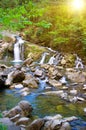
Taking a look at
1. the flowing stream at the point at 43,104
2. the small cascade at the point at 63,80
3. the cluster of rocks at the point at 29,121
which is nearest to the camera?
the cluster of rocks at the point at 29,121

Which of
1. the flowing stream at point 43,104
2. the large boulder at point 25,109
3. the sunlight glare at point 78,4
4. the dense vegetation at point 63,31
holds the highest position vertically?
the sunlight glare at point 78,4

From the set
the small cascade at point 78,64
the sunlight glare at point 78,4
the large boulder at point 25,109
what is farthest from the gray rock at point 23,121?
the sunlight glare at point 78,4

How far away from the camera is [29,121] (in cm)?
720

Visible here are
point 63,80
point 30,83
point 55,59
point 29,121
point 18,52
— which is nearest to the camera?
point 29,121

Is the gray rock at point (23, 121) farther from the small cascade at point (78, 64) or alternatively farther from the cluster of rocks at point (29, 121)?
the small cascade at point (78, 64)

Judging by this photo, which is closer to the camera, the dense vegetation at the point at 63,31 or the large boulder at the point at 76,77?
the large boulder at the point at 76,77

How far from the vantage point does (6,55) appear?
806 inches

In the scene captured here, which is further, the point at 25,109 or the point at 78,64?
the point at 78,64

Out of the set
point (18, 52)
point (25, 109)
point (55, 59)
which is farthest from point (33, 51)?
point (25, 109)

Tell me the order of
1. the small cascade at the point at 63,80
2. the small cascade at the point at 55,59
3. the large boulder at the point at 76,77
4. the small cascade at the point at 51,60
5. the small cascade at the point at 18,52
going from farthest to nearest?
the small cascade at the point at 18,52 → the small cascade at the point at 51,60 → the small cascade at the point at 55,59 → the large boulder at the point at 76,77 → the small cascade at the point at 63,80

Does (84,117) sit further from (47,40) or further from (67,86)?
(47,40)

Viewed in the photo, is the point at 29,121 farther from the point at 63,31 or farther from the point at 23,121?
the point at 63,31

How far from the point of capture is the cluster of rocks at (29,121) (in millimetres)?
6520

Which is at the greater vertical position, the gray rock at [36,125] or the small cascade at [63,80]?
the gray rock at [36,125]
